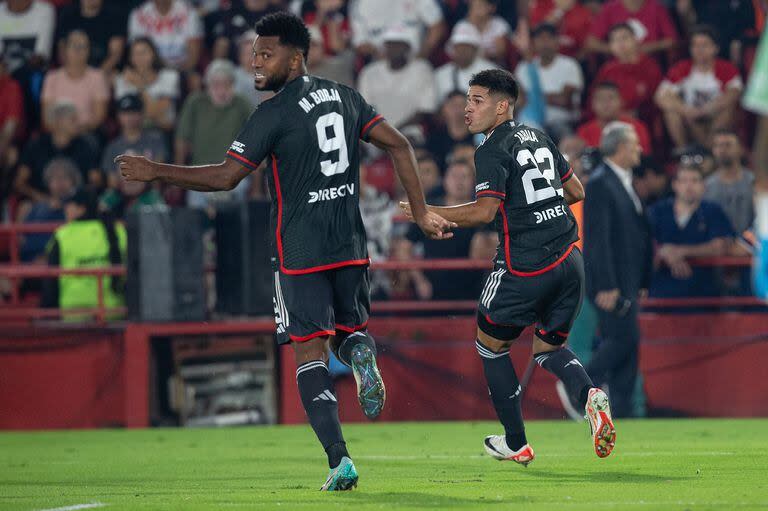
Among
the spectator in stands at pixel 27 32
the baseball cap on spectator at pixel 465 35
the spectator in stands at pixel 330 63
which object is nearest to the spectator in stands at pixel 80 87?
the spectator in stands at pixel 27 32

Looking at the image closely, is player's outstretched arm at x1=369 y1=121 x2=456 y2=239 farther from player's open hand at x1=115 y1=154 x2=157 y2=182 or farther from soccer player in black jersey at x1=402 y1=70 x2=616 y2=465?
player's open hand at x1=115 y1=154 x2=157 y2=182

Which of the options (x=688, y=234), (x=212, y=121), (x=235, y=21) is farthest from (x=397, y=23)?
(x=688, y=234)

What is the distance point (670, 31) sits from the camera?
50.5 ft

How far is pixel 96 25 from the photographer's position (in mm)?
17188

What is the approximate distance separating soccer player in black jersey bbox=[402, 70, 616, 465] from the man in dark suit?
14.1 ft

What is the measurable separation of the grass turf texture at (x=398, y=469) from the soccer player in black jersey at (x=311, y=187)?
2.32 feet

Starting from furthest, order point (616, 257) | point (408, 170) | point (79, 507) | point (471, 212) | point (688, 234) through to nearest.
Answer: point (688, 234)
point (616, 257)
point (471, 212)
point (408, 170)
point (79, 507)

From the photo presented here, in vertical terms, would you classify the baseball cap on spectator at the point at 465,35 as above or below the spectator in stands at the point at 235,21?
below

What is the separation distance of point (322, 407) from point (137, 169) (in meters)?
1.46

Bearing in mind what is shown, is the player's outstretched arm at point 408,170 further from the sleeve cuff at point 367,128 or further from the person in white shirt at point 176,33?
the person in white shirt at point 176,33

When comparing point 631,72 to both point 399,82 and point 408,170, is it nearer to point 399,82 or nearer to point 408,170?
point 399,82

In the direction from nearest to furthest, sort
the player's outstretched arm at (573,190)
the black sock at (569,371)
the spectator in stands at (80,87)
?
the black sock at (569,371) < the player's outstretched arm at (573,190) < the spectator in stands at (80,87)

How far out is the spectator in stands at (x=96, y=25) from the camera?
17.0 m

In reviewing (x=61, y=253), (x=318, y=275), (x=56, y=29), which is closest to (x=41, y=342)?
(x=61, y=253)
